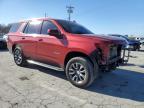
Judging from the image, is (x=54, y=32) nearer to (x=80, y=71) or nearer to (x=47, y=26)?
(x=47, y=26)

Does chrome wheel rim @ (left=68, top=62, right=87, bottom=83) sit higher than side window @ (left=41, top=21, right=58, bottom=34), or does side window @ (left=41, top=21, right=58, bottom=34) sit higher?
side window @ (left=41, top=21, right=58, bottom=34)

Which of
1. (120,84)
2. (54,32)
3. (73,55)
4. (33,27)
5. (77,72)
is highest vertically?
(33,27)

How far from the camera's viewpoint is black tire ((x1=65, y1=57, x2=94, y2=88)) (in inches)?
194

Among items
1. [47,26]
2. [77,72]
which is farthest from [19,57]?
[77,72]

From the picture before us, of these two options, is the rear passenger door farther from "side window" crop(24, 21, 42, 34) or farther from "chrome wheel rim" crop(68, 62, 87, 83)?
"chrome wheel rim" crop(68, 62, 87, 83)

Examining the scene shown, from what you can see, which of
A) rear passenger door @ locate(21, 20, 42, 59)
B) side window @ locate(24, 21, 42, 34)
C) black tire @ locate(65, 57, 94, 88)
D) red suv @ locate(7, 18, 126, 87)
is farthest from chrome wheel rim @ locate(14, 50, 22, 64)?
black tire @ locate(65, 57, 94, 88)

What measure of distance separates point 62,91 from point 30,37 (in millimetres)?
2635

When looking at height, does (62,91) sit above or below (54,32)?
below

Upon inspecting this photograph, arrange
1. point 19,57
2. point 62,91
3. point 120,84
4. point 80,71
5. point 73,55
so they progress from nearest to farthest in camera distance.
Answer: point 62,91, point 80,71, point 73,55, point 120,84, point 19,57

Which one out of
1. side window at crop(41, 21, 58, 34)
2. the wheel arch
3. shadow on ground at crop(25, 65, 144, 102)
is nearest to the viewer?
shadow on ground at crop(25, 65, 144, 102)

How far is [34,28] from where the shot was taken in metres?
6.75

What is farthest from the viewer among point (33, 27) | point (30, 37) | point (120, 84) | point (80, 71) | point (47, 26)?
point (33, 27)

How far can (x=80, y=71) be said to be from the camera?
17.0ft

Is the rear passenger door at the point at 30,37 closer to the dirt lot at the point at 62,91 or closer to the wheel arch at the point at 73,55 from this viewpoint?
the dirt lot at the point at 62,91
